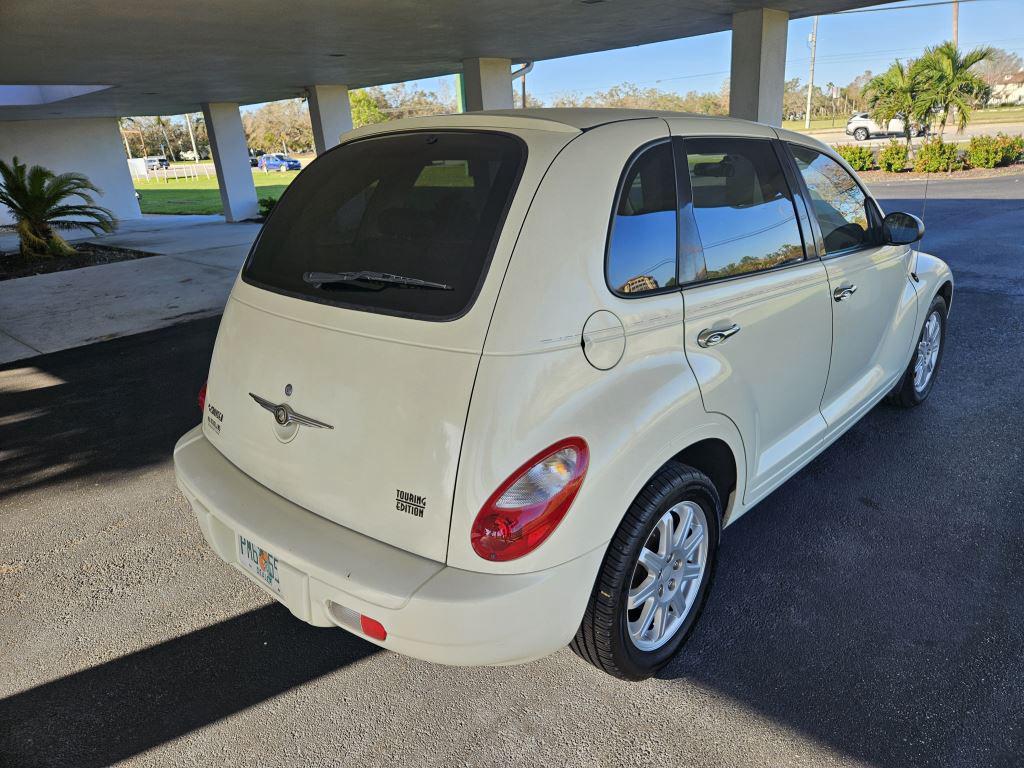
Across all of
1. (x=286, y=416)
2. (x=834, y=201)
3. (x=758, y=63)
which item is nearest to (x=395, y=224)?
(x=286, y=416)

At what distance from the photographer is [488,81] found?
1290 cm

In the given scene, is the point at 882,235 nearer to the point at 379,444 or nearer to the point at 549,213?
the point at 549,213

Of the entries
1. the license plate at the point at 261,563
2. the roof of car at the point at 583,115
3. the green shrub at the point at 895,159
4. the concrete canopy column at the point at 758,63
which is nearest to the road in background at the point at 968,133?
the green shrub at the point at 895,159

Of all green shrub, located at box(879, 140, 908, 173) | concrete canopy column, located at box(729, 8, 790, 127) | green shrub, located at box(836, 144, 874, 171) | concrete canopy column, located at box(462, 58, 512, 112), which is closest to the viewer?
concrete canopy column, located at box(729, 8, 790, 127)

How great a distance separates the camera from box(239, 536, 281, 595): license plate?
211 centimetres

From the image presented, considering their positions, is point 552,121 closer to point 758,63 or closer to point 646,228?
point 646,228

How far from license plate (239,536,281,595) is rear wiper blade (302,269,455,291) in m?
0.89

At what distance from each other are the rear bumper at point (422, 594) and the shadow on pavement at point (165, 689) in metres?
0.55

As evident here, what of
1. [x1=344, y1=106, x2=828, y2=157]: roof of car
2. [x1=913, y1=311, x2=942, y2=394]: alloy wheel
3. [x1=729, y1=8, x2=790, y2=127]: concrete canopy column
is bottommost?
[x1=913, y1=311, x2=942, y2=394]: alloy wheel

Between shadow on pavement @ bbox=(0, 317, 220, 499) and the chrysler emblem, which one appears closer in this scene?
the chrysler emblem

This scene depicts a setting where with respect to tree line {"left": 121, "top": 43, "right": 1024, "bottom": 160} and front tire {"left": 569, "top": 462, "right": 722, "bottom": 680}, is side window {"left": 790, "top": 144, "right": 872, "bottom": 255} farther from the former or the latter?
tree line {"left": 121, "top": 43, "right": 1024, "bottom": 160}

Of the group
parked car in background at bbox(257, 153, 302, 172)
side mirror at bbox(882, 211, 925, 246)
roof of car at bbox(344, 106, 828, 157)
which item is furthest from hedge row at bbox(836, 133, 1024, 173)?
parked car in background at bbox(257, 153, 302, 172)

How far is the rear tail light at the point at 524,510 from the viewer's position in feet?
6.03

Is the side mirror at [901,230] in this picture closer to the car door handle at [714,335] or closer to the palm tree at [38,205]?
the car door handle at [714,335]
